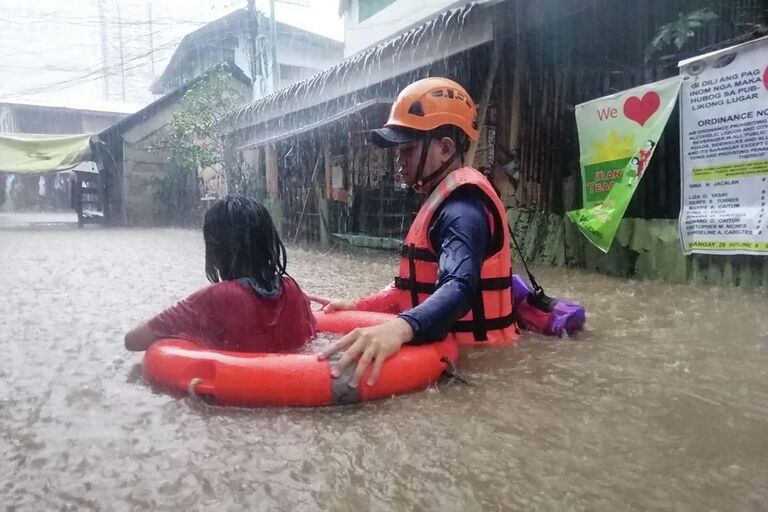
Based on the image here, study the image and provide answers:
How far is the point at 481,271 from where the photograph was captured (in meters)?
2.60

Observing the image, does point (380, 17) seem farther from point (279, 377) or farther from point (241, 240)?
point (279, 377)

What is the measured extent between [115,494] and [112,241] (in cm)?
1179

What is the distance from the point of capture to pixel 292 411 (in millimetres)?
2148

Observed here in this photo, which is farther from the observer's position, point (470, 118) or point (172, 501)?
point (470, 118)

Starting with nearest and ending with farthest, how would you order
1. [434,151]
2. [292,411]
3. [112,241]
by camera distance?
[292,411]
[434,151]
[112,241]

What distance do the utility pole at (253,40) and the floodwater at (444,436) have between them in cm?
1614

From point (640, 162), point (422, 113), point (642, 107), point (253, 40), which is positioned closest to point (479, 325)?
point (422, 113)

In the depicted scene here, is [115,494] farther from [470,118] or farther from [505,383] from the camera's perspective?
[470,118]

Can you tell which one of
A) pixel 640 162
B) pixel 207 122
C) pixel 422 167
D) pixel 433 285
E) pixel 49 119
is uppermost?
pixel 49 119

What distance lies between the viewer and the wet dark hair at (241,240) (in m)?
2.52

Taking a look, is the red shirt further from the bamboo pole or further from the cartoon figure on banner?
the bamboo pole

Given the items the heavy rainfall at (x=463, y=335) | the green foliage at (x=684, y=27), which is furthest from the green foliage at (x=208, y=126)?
the green foliage at (x=684, y=27)

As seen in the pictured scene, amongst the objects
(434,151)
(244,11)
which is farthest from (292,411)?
(244,11)

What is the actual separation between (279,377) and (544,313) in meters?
1.67
